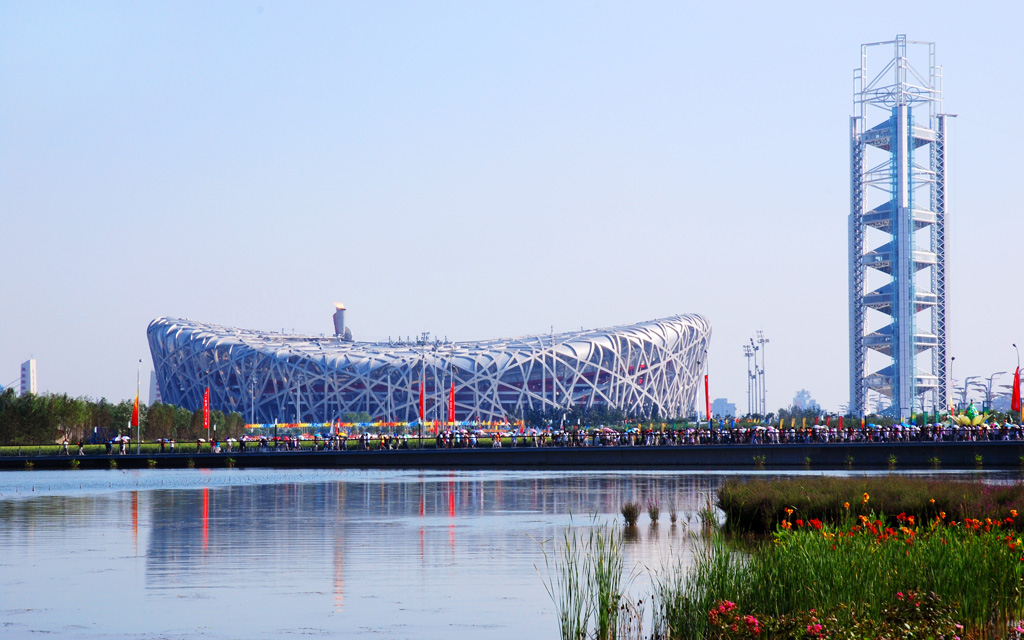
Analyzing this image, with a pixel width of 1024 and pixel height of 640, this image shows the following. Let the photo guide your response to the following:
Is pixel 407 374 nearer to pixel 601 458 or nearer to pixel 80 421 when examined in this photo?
pixel 80 421

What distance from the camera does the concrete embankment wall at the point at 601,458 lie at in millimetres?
62469

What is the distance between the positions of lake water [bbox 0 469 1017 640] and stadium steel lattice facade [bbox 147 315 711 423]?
101 metres

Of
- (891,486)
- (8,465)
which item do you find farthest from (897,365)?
(891,486)

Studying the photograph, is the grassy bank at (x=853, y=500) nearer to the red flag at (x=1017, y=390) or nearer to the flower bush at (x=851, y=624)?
the flower bush at (x=851, y=624)

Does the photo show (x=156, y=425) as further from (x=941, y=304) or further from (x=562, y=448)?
(x=941, y=304)

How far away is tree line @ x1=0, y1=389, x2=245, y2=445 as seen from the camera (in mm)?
84438

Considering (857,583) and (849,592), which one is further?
(857,583)

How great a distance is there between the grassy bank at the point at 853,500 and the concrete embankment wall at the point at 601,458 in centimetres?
3596

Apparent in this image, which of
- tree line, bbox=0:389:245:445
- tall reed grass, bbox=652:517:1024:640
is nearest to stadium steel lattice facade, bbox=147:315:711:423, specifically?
tree line, bbox=0:389:245:445

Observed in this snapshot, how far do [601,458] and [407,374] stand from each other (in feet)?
256

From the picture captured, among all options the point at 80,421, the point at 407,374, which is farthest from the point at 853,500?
the point at 407,374

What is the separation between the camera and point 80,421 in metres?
89.8

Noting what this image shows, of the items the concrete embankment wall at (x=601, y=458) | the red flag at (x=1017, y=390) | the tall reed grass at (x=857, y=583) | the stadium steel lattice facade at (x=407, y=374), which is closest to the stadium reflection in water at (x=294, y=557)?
the tall reed grass at (x=857, y=583)

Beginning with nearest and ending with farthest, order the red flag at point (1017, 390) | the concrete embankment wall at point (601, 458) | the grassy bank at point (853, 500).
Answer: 1. the grassy bank at point (853, 500)
2. the concrete embankment wall at point (601, 458)
3. the red flag at point (1017, 390)
